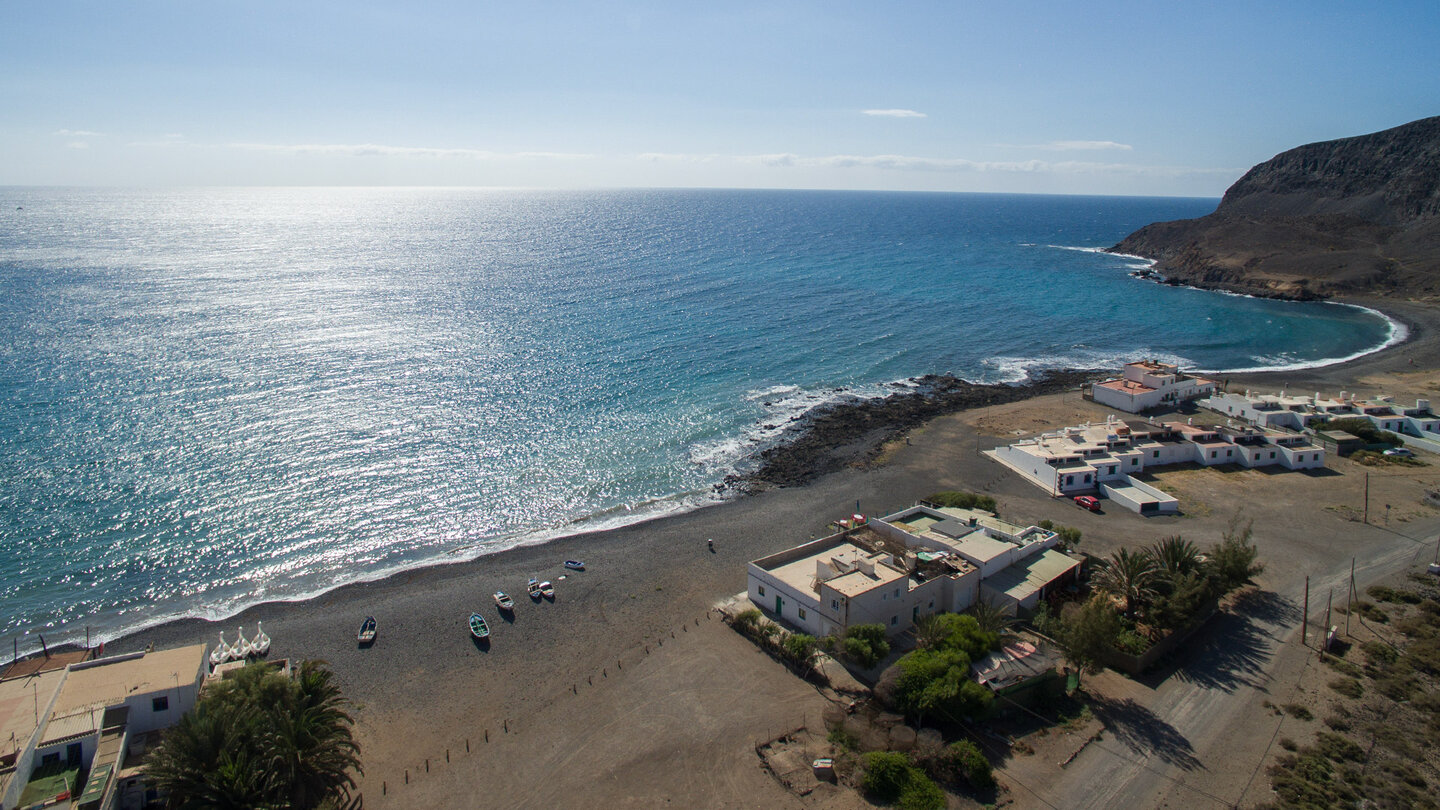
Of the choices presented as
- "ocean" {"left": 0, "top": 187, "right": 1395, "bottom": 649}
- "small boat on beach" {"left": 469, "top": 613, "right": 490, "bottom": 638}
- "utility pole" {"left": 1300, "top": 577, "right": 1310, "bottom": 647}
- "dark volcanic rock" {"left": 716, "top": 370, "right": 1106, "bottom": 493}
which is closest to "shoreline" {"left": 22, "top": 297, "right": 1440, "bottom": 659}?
"dark volcanic rock" {"left": 716, "top": 370, "right": 1106, "bottom": 493}

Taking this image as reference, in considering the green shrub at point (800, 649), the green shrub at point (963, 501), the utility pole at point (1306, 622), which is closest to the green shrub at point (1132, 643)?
the utility pole at point (1306, 622)

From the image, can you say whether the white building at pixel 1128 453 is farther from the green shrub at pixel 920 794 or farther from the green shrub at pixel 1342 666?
the green shrub at pixel 920 794

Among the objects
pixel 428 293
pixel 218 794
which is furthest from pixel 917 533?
pixel 428 293

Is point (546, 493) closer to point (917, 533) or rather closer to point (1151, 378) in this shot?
point (917, 533)

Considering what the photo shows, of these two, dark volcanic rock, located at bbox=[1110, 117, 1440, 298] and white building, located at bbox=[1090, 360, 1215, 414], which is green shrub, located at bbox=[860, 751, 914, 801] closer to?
white building, located at bbox=[1090, 360, 1215, 414]

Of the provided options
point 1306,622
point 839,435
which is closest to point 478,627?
point 839,435

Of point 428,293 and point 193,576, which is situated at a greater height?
point 428,293
